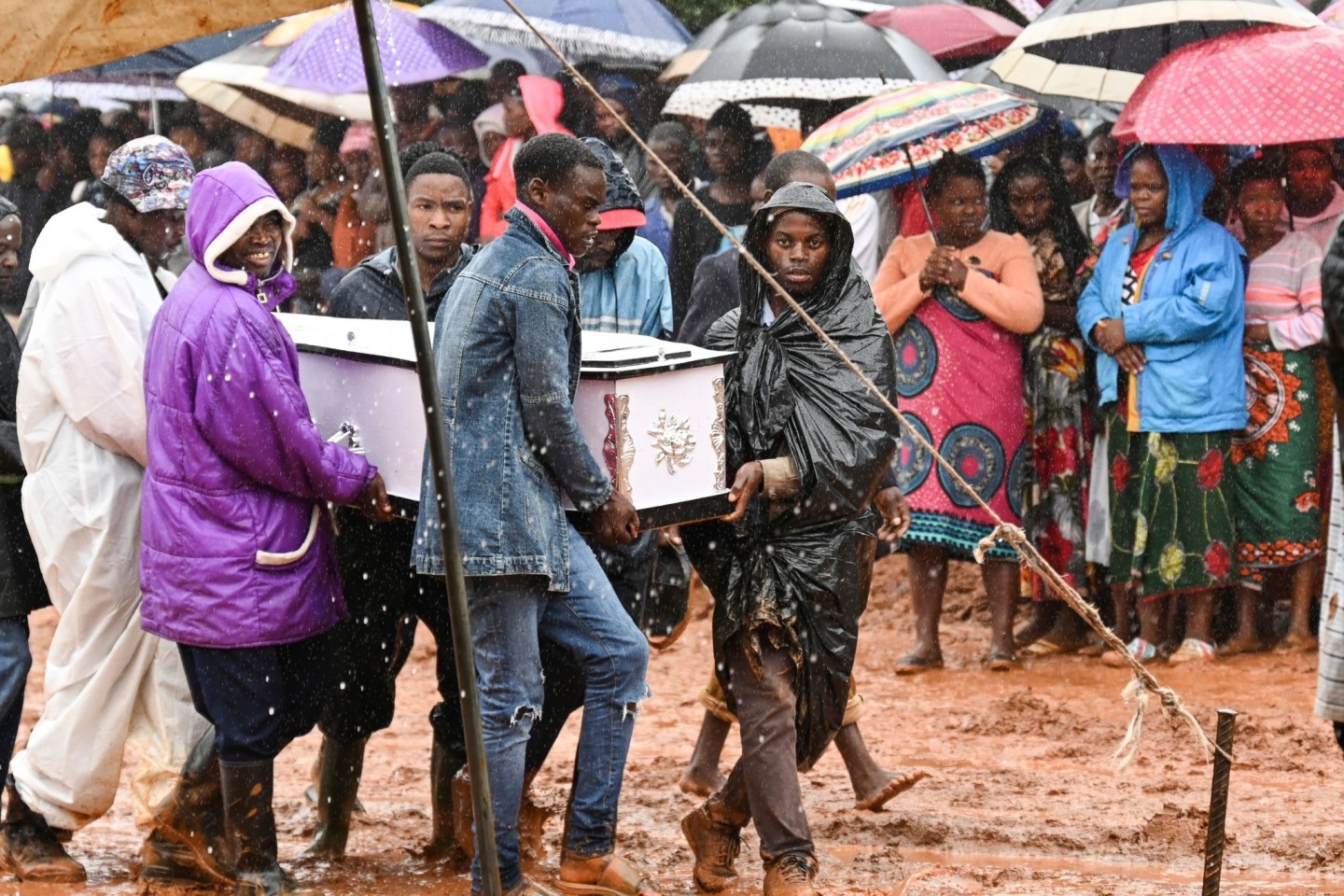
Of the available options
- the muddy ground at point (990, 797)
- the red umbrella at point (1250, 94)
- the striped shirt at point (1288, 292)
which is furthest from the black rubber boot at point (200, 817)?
the striped shirt at point (1288, 292)

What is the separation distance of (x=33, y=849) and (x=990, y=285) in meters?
4.63

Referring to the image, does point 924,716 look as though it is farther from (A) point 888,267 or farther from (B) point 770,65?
(B) point 770,65

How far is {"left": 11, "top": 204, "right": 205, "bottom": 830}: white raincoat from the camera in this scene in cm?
552

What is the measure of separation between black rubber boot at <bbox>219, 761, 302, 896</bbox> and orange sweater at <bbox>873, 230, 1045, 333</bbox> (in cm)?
403

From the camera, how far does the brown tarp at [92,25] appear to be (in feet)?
11.0

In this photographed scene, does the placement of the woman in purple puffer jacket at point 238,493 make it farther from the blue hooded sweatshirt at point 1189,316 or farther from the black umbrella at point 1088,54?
the black umbrella at point 1088,54

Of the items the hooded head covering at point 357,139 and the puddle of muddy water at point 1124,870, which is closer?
the puddle of muddy water at point 1124,870

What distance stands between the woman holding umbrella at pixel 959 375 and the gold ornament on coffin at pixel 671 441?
3317 mm

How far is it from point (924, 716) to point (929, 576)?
35.9 inches

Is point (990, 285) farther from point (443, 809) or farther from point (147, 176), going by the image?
point (147, 176)

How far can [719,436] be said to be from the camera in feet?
17.4

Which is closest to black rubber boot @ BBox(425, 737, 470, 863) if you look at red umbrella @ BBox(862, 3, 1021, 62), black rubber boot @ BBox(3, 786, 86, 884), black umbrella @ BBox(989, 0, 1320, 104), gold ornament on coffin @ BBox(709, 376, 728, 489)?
black rubber boot @ BBox(3, 786, 86, 884)

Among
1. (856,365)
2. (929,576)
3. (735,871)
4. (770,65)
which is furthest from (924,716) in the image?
(770,65)

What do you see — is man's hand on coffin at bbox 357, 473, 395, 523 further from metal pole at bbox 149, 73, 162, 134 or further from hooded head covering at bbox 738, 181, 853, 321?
metal pole at bbox 149, 73, 162, 134
